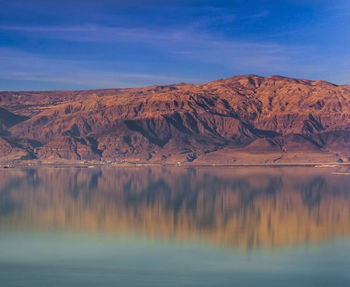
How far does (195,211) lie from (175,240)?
1914cm

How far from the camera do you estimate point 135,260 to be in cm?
3697

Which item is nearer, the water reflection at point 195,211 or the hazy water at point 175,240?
the hazy water at point 175,240

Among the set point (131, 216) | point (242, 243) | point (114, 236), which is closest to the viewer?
point (242, 243)

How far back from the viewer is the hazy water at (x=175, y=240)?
3294 centimetres

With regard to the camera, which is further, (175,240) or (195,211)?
(195,211)

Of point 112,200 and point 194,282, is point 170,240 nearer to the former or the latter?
point 194,282

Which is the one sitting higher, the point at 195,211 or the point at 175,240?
the point at 175,240

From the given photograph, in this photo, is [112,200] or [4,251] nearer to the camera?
[4,251]

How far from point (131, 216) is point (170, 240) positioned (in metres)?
15.1

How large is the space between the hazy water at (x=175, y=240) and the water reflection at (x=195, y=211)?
98mm

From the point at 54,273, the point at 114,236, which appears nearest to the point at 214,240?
the point at 114,236

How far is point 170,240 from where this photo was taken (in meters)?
44.3

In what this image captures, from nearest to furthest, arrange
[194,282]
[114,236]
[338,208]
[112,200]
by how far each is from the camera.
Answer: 1. [194,282]
2. [114,236]
3. [338,208]
4. [112,200]

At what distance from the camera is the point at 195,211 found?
208ft
